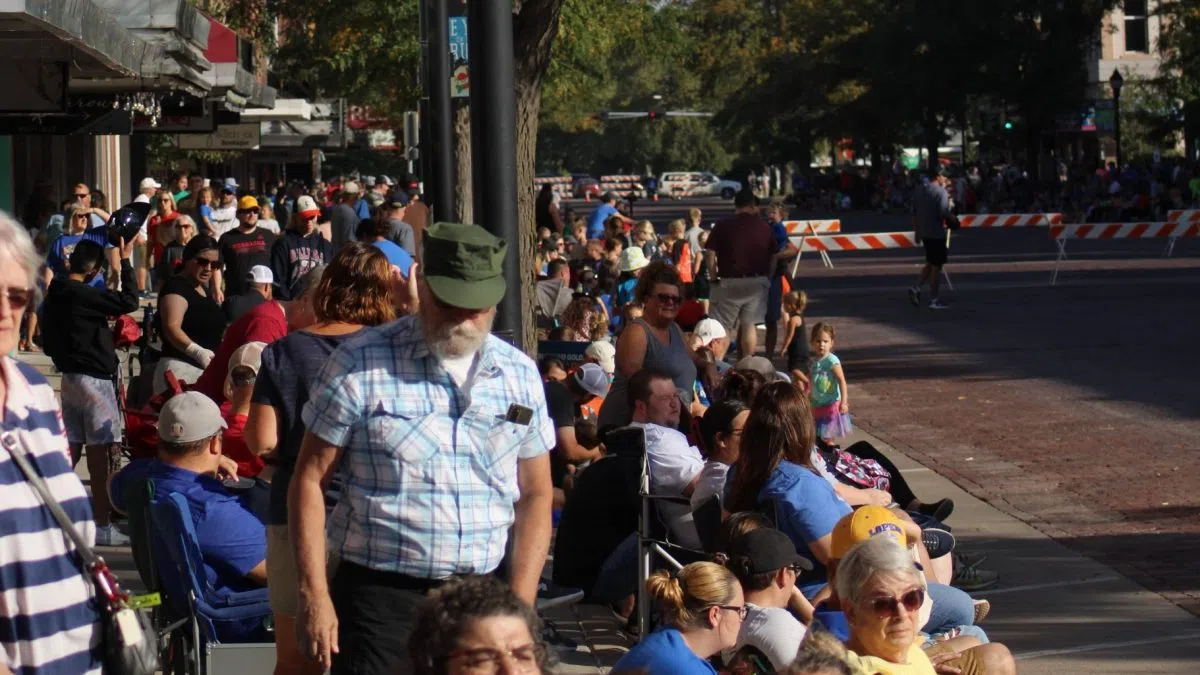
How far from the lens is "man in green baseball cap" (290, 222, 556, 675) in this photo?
432cm

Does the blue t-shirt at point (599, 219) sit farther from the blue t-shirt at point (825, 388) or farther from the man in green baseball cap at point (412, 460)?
the man in green baseball cap at point (412, 460)

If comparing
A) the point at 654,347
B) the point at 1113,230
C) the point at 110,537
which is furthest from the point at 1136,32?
the point at 110,537

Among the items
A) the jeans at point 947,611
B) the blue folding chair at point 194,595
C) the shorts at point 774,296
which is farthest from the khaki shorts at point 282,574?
the shorts at point 774,296

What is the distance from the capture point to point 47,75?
1312 cm

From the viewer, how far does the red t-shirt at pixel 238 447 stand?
347 inches

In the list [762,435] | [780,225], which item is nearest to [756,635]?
[762,435]

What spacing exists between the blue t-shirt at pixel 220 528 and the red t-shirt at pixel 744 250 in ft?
38.1

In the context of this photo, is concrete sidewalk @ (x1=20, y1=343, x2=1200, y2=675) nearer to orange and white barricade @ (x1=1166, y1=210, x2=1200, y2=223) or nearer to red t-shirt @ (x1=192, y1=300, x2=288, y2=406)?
red t-shirt @ (x1=192, y1=300, x2=288, y2=406)

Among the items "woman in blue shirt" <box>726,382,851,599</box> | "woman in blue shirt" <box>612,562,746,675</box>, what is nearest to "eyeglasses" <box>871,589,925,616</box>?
"woman in blue shirt" <box>612,562,746,675</box>

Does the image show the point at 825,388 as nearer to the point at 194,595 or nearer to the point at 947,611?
the point at 947,611

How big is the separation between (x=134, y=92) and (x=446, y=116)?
289 cm

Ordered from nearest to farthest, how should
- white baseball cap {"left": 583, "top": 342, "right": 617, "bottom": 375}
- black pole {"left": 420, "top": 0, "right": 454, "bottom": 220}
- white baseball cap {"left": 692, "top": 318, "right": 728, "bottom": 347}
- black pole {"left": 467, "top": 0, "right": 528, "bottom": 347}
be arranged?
black pole {"left": 467, "top": 0, "right": 528, "bottom": 347} → white baseball cap {"left": 583, "top": 342, "right": 617, "bottom": 375} → white baseball cap {"left": 692, "top": 318, "right": 728, "bottom": 347} → black pole {"left": 420, "top": 0, "right": 454, "bottom": 220}

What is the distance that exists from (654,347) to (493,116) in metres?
2.47

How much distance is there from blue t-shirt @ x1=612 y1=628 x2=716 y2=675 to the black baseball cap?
0.62 metres
